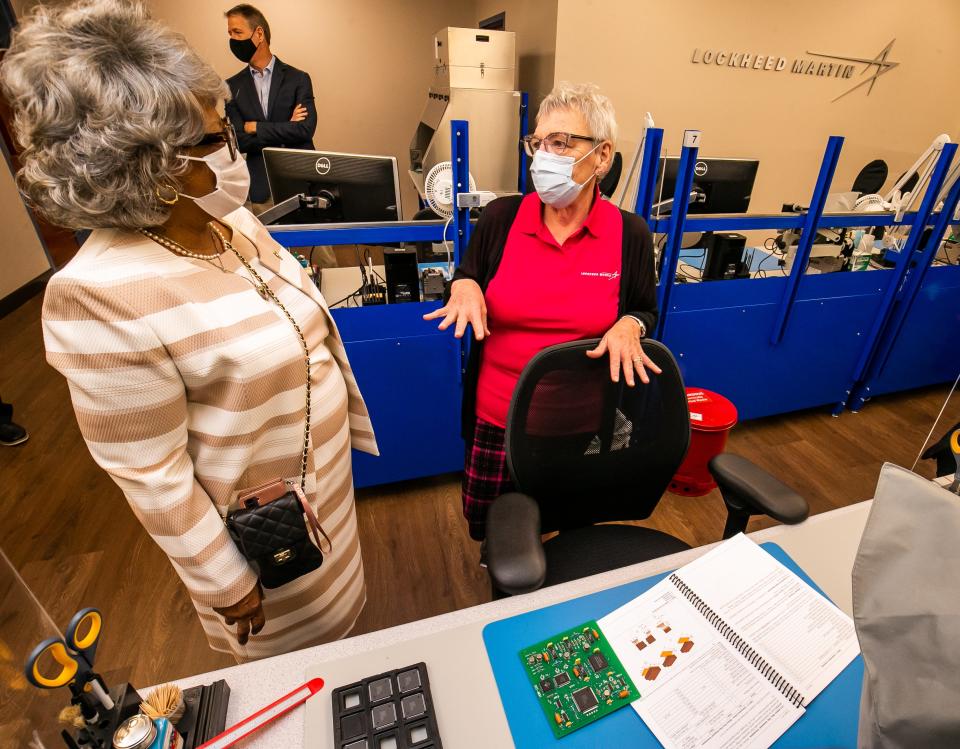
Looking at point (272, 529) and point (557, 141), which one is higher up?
point (557, 141)

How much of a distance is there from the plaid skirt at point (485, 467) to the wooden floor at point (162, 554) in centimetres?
51

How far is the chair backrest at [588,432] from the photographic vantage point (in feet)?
3.53

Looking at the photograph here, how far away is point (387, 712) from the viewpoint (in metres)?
0.66

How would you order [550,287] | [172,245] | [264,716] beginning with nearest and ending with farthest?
[264,716]
[172,245]
[550,287]

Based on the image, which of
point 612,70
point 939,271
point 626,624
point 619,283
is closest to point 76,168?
point 626,624

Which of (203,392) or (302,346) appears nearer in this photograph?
(203,392)

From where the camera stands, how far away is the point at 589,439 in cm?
116

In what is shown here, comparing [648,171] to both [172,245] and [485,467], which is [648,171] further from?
[172,245]

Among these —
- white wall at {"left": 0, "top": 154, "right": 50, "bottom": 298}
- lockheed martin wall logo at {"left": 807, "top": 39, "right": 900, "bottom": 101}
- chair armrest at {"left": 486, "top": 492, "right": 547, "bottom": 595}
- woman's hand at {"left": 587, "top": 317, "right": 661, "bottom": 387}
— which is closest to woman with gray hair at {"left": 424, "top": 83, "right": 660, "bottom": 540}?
woman's hand at {"left": 587, "top": 317, "right": 661, "bottom": 387}

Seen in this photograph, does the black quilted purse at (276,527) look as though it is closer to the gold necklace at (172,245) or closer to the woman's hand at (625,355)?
the gold necklace at (172,245)

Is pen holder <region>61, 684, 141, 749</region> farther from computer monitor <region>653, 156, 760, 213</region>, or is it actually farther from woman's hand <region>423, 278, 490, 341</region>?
computer monitor <region>653, 156, 760, 213</region>

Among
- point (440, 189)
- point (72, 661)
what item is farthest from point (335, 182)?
point (72, 661)

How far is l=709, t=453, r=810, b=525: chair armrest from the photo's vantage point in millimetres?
996

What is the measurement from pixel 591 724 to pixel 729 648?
25cm
